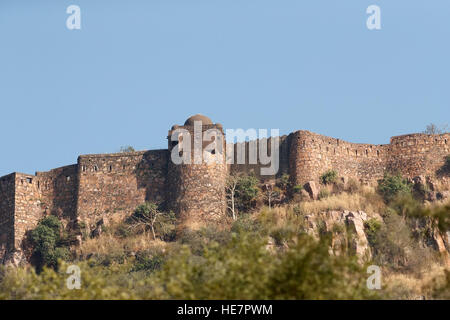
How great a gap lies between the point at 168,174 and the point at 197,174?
2041mm

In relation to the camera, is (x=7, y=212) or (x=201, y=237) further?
(x=7, y=212)

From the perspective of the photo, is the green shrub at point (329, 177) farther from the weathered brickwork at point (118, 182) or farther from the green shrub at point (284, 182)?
the weathered brickwork at point (118, 182)

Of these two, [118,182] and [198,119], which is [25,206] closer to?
[118,182]

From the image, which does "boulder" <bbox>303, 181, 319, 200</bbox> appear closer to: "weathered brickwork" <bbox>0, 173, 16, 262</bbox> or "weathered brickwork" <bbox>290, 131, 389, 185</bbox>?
"weathered brickwork" <bbox>290, 131, 389, 185</bbox>

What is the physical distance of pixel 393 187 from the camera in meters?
44.7

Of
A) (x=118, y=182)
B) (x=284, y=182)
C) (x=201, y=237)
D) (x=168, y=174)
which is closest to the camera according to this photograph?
(x=201, y=237)

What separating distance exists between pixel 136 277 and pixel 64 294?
14.9 meters

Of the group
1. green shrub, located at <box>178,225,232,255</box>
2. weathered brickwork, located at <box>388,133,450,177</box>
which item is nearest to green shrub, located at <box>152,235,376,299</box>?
green shrub, located at <box>178,225,232,255</box>

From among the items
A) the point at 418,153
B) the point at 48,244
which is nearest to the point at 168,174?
the point at 48,244

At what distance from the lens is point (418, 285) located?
117ft

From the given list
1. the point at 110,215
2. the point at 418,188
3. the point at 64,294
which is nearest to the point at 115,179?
the point at 110,215

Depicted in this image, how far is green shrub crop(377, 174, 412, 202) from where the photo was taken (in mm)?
44250
